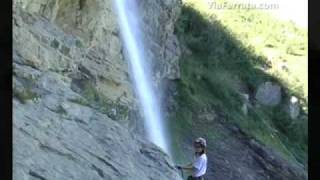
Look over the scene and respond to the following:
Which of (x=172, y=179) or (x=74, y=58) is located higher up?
(x=74, y=58)

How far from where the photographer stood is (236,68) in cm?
552

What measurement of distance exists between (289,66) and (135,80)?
0.89 metres

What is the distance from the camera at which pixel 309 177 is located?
16.9ft

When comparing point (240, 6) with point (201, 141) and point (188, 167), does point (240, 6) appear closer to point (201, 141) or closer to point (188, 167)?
point (201, 141)

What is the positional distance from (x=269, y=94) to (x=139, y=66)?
2.53 feet

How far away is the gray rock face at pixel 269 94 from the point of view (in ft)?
18.0

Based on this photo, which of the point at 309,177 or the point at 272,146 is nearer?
the point at 309,177

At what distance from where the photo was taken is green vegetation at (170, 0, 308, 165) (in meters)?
5.39

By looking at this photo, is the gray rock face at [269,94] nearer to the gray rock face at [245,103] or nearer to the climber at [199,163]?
the gray rock face at [245,103]

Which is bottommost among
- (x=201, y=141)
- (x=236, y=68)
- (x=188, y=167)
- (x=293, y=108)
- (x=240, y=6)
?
(x=188, y=167)

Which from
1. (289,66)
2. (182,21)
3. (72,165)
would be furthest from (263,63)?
(72,165)

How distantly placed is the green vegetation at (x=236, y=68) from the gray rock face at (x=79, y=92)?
0.12 meters

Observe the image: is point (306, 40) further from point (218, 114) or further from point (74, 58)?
point (74, 58)

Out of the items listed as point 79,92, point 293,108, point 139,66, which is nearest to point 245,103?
point 293,108
